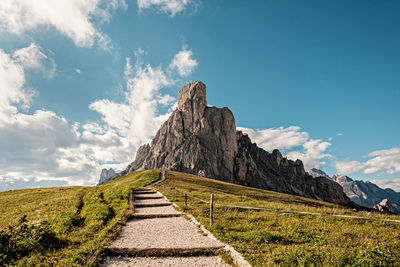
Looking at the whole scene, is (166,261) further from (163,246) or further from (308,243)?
(308,243)

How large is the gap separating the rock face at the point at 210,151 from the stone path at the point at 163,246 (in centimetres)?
13067

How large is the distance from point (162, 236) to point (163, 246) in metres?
1.71

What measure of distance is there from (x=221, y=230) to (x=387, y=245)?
280 inches

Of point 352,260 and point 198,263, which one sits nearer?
point 352,260

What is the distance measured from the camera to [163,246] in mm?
8703

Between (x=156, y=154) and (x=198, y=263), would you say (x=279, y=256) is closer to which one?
(x=198, y=263)

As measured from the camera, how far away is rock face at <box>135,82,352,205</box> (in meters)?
153

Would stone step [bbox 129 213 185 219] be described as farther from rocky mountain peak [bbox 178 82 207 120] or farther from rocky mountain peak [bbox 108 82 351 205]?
rocky mountain peak [bbox 178 82 207 120]

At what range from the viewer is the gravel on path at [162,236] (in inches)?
346

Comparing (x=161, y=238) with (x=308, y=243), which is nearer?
(x=308, y=243)

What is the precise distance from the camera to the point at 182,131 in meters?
172

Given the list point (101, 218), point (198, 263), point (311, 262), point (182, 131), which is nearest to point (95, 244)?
point (198, 263)

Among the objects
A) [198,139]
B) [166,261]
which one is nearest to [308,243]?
[166,261]

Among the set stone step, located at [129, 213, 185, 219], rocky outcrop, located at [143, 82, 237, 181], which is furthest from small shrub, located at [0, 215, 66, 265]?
rocky outcrop, located at [143, 82, 237, 181]
